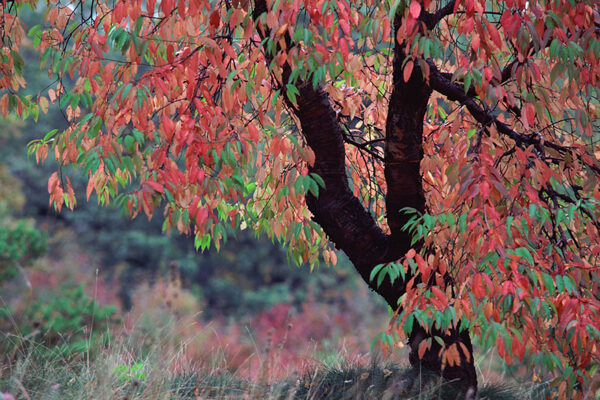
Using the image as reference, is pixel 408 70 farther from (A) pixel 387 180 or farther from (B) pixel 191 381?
(B) pixel 191 381

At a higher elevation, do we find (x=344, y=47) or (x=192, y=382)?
(x=344, y=47)

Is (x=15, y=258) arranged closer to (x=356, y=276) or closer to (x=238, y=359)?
(x=238, y=359)

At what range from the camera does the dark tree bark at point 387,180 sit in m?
3.95

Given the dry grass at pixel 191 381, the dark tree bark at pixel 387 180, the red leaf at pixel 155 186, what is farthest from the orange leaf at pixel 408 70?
the dry grass at pixel 191 381

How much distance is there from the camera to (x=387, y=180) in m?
4.23

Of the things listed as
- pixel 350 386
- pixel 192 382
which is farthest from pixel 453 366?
pixel 192 382

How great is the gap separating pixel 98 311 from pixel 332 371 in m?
3.05

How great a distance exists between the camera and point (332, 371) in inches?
183

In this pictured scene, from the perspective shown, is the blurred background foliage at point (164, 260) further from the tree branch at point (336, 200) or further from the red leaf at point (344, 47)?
the red leaf at point (344, 47)

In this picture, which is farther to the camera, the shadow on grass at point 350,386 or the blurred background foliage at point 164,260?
the blurred background foliage at point 164,260

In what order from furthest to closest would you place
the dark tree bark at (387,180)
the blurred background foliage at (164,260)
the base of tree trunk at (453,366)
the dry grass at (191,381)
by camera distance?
1. the blurred background foliage at (164,260)
2. the base of tree trunk at (453,366)
3. the dark tree bark at (387,180)
4. the dry grass at (191,381)

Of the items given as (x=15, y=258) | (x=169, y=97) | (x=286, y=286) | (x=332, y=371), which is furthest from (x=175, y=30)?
(x=286, y=286)

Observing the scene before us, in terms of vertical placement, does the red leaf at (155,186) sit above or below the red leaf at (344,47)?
below

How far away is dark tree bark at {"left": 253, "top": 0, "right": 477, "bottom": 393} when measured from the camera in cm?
395
